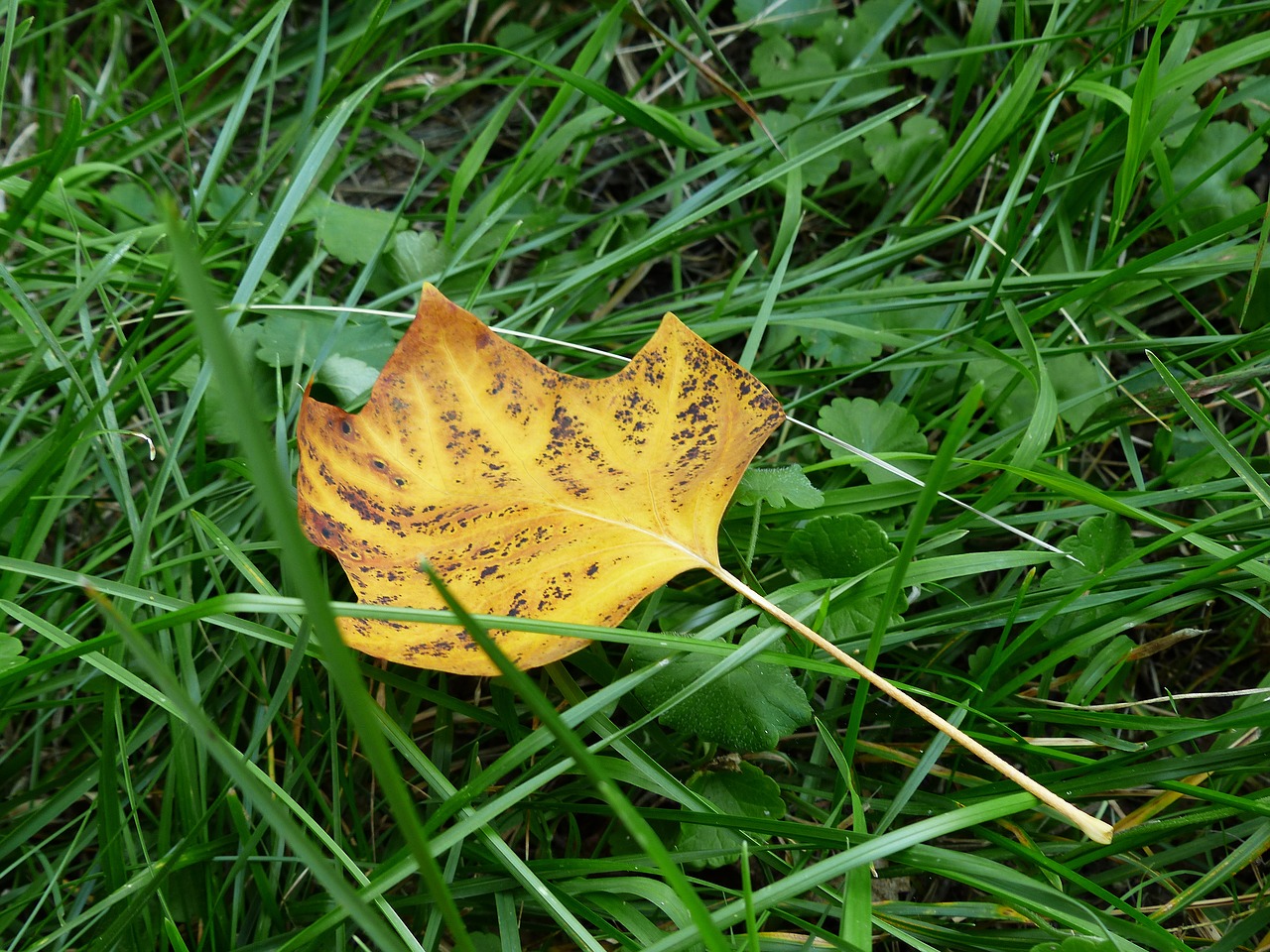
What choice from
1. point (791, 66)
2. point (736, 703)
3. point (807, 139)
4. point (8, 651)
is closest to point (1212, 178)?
point (807, 139)

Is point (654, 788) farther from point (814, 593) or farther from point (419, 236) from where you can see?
point (419, 236)

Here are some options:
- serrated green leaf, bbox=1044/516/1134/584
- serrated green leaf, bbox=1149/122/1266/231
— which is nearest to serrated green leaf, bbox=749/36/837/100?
serrated green leaf, bbox=1149/122/1266/231

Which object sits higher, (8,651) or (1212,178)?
(1212,178)

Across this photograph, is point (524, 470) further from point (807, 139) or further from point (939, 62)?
point (939, 62)

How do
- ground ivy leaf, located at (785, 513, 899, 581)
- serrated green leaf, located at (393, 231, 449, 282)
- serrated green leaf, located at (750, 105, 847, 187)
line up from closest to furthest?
1. ground ivy leaf, located at (785, 513, 899, 581)
2. serrated green leaf, located at (393, 231, 449, 282)
3. serrated green leaf, located at (750, 105, 847, 187)

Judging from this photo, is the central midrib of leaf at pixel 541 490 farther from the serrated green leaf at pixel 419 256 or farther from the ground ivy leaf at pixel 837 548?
the serrated green leaf at pixel 419 256

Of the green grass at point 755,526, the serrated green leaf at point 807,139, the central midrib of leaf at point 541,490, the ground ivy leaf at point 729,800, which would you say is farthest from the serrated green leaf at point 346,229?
the ground ivy leaf at point 729,800

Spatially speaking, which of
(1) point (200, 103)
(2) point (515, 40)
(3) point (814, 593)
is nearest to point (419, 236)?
(2) point (515, 40)

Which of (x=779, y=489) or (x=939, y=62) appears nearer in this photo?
(x=779, y=489)

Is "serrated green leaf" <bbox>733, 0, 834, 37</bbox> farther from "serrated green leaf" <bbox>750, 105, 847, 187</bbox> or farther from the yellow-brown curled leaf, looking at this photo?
the yellow-brown curled leaf
